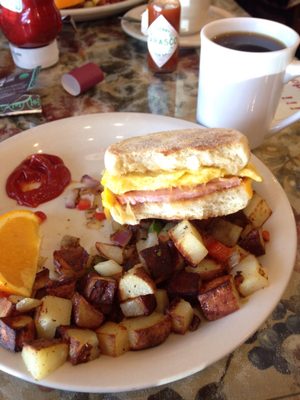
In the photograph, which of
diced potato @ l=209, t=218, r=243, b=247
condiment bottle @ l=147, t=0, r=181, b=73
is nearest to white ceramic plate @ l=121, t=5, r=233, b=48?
condiment bottle @ l=147, t=0, r=181, b=73

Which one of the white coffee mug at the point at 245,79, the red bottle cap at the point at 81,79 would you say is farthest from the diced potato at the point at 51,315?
the red bottle cap at the point at 81,79

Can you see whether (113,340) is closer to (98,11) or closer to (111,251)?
(111,251)

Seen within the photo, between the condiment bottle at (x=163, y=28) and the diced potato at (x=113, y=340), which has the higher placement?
the condiment bottle at (x=163, y=28)

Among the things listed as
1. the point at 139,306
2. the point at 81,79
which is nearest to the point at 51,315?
the point at 139,306

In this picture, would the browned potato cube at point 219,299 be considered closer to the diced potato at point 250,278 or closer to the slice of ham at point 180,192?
the diced potato at point 250,278

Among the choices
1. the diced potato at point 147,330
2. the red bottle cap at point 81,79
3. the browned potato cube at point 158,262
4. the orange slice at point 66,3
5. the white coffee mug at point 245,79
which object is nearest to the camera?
the diced potato at point 147,330

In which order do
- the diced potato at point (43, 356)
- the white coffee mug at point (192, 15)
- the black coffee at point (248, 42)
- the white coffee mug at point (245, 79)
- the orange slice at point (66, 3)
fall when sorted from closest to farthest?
the diced potato at point (43, 356), the white coffee mug at point (245, 79), the black coffee at point (248, 42), the white coffee mug at point (192, 15), the orange slice at point (66, 3)
